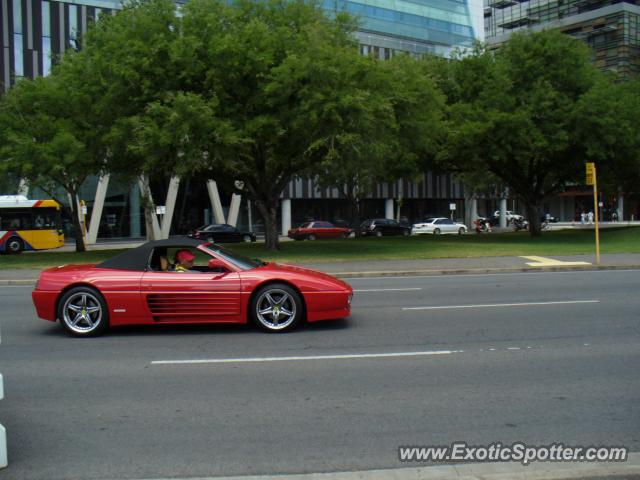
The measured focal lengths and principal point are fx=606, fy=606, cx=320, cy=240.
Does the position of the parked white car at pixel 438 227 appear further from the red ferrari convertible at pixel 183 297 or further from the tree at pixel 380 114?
the red ferrari convertible at pixel 183 297

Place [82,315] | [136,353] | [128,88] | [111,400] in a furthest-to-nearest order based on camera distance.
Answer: [128,88] → [82,315] → [136,353] → [111,400]

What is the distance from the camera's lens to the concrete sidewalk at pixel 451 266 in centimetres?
1694

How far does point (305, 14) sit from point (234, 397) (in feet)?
68.8

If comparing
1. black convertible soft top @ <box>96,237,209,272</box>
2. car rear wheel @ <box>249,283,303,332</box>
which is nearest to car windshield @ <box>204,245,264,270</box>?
black convertible soft top @ <box>96,237,209,272</box>

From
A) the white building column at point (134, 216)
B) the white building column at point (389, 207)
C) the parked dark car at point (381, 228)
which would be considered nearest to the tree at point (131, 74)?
the parked dark car at point (381, 228)

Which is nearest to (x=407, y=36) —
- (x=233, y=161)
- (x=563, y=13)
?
(x=563, y=13)

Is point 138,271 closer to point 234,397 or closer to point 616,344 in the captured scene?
point 234,397

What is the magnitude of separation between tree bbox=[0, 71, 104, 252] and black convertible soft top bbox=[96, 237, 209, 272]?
16096 mm

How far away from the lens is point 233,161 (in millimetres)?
22562

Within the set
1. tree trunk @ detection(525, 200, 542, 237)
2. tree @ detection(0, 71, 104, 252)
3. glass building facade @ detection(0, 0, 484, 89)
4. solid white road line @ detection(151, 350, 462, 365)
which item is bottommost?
solid white road line @ detection(151, 350, 462, 365)

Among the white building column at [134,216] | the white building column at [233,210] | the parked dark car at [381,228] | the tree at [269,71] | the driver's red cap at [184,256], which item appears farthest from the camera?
the white building column at [233,210]

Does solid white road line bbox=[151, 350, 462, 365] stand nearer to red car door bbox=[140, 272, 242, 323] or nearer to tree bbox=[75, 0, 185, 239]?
red car door bbox=[140, 272, 242, 323]

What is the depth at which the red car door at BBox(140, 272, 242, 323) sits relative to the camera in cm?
830

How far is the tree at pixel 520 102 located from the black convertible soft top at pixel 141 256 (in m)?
21.7
